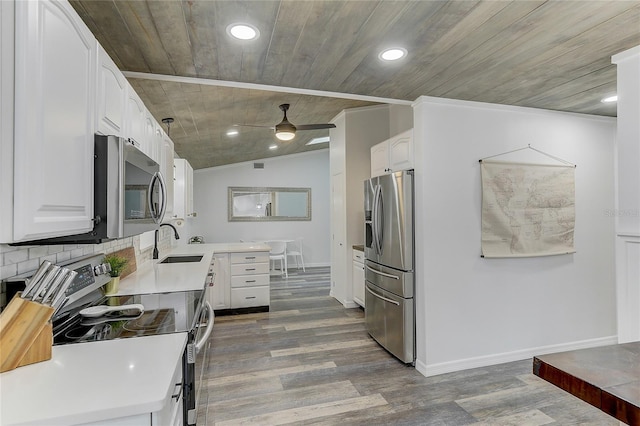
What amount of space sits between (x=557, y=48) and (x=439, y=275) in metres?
1.77

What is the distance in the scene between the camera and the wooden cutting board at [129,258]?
8.44ft

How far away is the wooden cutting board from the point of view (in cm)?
257

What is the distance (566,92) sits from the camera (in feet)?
8.79

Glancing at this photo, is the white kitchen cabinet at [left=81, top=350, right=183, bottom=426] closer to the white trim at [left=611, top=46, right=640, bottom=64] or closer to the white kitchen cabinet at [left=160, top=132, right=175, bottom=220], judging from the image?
the white kitchen cabinet at [left=160, top=132, right=175, bottom=220]

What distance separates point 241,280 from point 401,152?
8.91 feet

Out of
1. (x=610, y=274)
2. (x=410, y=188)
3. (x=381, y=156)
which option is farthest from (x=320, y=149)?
(x=610, y=274)

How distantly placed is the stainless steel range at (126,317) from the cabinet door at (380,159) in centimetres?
227

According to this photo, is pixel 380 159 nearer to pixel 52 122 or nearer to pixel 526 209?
pixel 526 209

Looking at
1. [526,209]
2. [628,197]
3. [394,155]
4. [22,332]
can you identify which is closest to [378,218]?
[394,155]

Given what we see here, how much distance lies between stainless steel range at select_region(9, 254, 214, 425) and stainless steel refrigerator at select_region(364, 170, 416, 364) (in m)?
1.67

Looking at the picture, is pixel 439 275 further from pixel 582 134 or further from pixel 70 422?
pixel 70 422

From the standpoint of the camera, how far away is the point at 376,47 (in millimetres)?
1996

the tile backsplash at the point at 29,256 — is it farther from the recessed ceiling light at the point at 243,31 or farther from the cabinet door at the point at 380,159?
the cabinet door at the point at 380,159

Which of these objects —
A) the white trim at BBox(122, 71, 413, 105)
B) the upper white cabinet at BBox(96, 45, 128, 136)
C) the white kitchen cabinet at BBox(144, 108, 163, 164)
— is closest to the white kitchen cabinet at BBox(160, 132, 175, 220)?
the white kitchen cabinet at BBox(144, 108, 163, 164)
